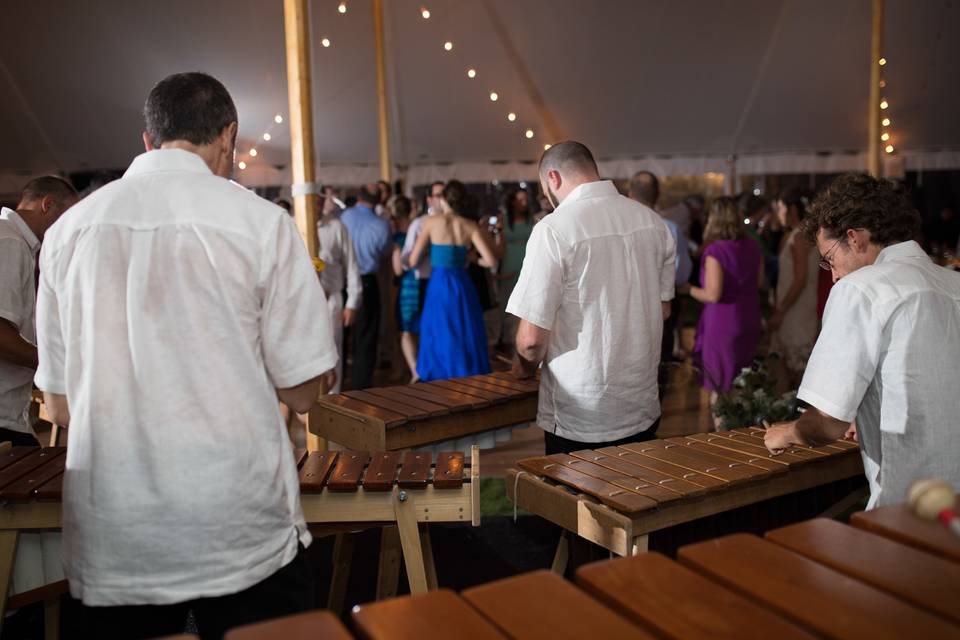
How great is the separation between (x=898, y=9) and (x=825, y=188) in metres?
10.5

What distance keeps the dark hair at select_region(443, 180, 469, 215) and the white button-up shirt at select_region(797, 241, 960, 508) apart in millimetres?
4369

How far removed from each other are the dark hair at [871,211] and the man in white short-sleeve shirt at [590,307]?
3.00 ft

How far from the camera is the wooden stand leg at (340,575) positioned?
10.8 feet

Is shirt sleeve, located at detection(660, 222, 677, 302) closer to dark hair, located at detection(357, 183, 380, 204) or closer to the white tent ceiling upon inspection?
dark hair, located at detection(357, 183, 380, 204)

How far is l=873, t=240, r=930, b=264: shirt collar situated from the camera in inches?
89.5

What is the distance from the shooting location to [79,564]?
1.80 m

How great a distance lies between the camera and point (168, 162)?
180 centimetres

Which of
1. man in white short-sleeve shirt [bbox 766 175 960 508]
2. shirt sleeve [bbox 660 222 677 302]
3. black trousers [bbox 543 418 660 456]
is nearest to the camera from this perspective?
man in white short-sleeve shirt [bbox 766 175 960 508]

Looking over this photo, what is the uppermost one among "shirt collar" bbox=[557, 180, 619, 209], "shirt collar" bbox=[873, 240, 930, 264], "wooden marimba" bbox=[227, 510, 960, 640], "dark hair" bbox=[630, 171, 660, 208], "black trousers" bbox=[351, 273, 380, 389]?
"dark hair" bbox=[630, 171, 660, 208]

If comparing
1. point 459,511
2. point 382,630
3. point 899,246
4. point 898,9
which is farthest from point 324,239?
point 898,9

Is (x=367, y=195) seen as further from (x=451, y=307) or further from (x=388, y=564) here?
(x=388, y=564)

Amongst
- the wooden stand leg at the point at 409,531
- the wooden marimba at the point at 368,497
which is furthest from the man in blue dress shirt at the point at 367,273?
the wooden stand leg at the point at 409,531

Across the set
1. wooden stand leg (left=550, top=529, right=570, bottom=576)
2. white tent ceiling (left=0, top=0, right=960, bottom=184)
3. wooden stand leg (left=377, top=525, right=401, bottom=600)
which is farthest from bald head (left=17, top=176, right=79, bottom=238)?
white tent ceiling (left=0, top=0, right=960, bottom=184)

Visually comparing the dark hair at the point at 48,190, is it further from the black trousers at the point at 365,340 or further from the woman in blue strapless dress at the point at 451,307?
the black trousers at the point at 365,340
